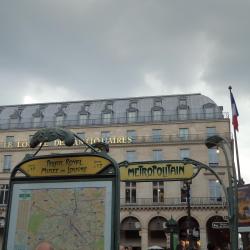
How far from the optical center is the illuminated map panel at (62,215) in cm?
562

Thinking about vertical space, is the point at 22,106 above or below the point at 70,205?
above

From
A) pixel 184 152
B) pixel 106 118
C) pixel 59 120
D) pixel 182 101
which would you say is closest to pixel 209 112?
pixel 182 101

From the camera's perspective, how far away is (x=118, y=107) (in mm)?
58562

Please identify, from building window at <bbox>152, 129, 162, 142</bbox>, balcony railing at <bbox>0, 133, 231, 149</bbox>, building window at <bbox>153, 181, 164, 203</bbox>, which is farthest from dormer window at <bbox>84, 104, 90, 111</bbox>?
building window at <bbox>153, 181, 164, 203</bbox>

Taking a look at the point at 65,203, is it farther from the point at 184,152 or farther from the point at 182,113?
the point at 182,113

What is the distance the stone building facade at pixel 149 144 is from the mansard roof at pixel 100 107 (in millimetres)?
135

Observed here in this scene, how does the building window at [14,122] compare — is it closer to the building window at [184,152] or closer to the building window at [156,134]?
the building window at [156,134]

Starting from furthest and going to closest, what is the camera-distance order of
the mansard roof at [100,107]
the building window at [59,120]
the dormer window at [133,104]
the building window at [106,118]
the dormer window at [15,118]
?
the dormer window at [15,118]
the dormer window at [133,104]
the building window at [59,120]
the building window at [106,118]
the mansard roof at [100,107]

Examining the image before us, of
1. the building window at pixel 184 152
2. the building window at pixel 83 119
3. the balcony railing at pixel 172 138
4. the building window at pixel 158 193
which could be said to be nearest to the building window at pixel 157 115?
the balcony railing at pixel 172 138

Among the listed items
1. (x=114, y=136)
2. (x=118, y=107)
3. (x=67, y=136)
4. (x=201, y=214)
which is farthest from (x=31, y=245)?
(x=118, y=107)

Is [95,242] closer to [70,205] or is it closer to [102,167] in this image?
[70,205]

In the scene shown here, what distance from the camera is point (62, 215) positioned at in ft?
19.2

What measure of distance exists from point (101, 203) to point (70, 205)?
0.51 m

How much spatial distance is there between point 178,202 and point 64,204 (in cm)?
4461
